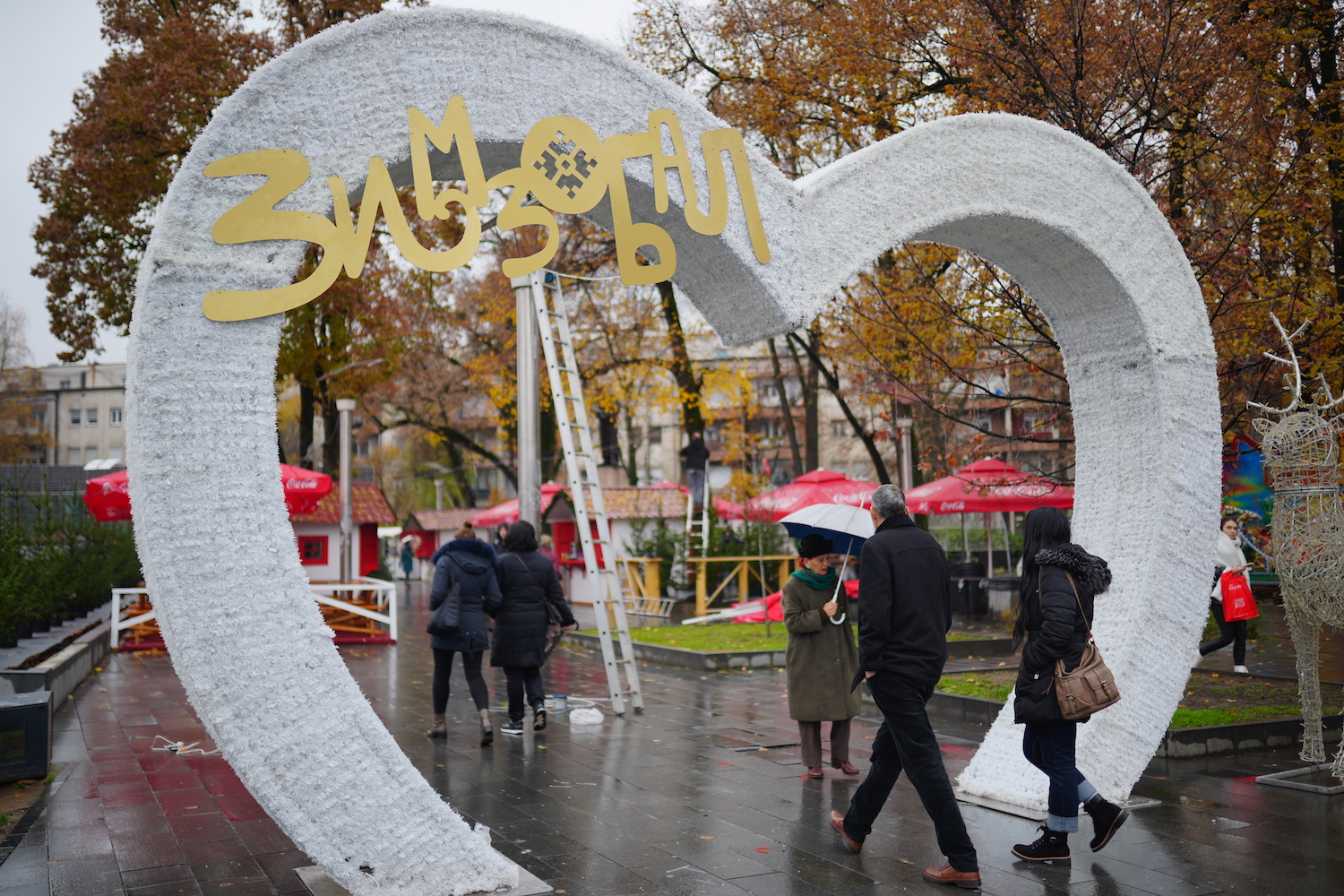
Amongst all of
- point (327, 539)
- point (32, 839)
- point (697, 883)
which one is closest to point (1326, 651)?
point (697, 883)

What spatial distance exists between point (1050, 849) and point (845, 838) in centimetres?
104

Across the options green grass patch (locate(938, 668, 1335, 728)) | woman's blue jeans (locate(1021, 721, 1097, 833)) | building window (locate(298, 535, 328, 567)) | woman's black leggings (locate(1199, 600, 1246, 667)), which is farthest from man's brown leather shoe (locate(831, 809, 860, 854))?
building window (locate(298, 535, 328, 567))

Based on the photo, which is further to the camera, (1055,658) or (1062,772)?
(1062,772)

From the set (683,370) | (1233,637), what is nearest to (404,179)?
(1233,637)

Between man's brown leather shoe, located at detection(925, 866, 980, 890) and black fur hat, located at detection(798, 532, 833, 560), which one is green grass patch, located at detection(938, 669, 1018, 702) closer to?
black fur hat, located at detection(798, 532, 833, 560)

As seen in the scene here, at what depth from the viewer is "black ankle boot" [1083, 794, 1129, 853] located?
17.6 feet

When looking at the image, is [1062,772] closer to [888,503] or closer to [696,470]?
[888,503]

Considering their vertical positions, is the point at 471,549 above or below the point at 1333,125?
below

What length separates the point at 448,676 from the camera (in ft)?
29.3

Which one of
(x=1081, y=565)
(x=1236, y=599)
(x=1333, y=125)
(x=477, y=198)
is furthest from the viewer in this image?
(x=1236, y=599)

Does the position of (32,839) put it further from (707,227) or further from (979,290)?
(979,290)

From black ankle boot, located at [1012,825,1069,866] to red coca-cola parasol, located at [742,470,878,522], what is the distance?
1216 centimetres

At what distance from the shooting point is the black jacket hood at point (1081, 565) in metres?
5.31

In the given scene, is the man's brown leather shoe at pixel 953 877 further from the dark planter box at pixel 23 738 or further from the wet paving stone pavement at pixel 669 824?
the dark planter box at pixel 23 738
